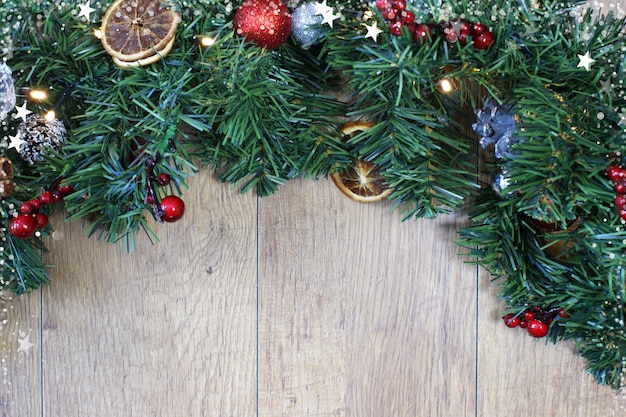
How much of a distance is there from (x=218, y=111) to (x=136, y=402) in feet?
1.43

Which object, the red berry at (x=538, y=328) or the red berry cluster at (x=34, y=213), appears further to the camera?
the red berry at (x=538, y=328)

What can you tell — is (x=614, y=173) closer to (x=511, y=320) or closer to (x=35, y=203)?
(x=511, y=320)

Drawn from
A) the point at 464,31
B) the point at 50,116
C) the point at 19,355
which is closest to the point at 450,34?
the point at 464,31

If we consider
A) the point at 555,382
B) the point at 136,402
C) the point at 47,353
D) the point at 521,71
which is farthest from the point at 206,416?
the point at 521,71

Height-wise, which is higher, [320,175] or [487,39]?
[487,39]

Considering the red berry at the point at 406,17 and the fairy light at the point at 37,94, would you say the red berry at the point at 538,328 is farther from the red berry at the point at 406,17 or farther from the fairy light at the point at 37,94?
the fairy light at the point at 37,94

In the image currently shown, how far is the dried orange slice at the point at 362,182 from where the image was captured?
987 mm

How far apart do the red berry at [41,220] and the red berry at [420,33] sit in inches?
20.4

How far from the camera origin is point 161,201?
2.96 ft

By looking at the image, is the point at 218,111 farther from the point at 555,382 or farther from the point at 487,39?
the point at 555,382

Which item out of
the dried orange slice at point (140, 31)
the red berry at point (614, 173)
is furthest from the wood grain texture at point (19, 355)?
the red berry at point (614, 173)

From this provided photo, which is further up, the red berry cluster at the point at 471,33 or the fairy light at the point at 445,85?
the red berry cluster at the point at 471,33

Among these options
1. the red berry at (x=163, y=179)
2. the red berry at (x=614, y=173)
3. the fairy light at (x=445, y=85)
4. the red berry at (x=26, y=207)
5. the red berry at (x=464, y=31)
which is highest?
the red berry at (x=464, y=31)

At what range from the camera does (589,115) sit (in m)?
0.86
